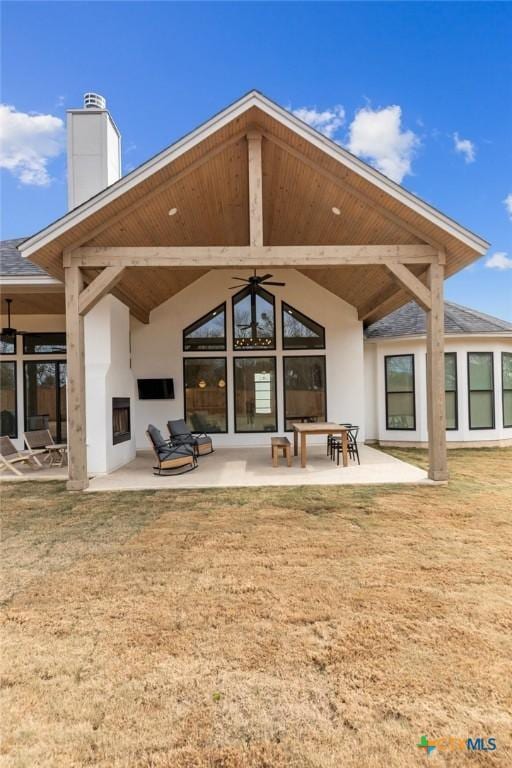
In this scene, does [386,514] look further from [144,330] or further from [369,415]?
[144,330]

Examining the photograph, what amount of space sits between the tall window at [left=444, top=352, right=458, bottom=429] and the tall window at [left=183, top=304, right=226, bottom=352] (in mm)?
5705

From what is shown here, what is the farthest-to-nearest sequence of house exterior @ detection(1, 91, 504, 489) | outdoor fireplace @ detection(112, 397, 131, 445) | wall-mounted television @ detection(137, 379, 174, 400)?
wall-mounted television @ detection(137, 379, 174, 400), outdoor fireplace @ detection(112, 397, 131, 445), house exterior @ detection(1, 91, 504, 489)

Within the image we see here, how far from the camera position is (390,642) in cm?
240

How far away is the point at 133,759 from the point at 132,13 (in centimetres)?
1334

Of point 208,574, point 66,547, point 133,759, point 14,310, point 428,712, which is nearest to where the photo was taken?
point 133,759

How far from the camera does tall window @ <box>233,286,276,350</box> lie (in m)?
11.0

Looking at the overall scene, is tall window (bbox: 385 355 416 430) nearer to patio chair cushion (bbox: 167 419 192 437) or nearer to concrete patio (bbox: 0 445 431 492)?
concrete patio (bbox: 0 445 431 492)

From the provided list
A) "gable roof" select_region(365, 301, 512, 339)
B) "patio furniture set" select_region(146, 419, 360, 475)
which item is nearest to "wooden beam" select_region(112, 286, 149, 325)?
"patio furniture set" select_region(146, 419, 360, 475)

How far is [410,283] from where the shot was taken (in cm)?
645

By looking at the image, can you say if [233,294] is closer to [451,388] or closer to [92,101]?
[92,101]

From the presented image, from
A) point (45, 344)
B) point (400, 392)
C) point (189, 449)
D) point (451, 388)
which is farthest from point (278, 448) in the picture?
point (45, 344)

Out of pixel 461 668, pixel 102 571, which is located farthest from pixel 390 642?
pixel 102 571

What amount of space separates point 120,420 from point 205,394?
277 cm

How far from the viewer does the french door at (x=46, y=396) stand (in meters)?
9.91
